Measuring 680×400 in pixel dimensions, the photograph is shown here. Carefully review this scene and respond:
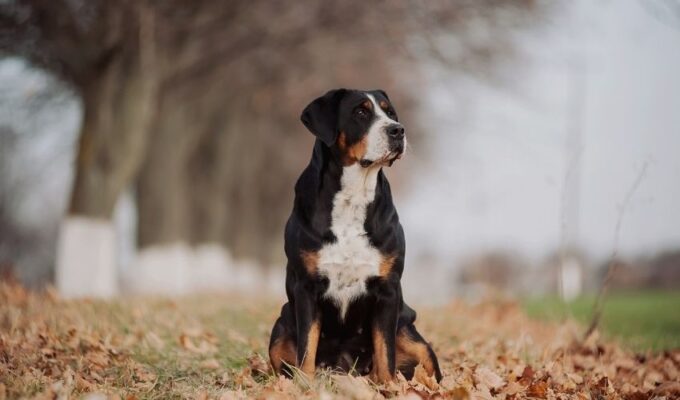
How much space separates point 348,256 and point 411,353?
85cm

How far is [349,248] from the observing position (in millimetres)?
4625

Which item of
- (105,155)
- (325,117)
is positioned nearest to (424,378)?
(325,117)

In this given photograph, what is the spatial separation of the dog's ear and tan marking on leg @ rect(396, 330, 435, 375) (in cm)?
139

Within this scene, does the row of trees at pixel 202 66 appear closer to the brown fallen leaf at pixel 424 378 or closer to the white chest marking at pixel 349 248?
the white chest marking at pixel 349 248

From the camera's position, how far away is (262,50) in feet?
53.4

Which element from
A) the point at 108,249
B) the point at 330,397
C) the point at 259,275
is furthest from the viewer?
the point at 259,275

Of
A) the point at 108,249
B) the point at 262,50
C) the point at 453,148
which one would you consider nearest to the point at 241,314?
the point at 108,249

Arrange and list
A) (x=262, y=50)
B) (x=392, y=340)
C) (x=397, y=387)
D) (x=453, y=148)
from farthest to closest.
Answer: (x=453, y=148) < (x=262, y=50) < (x=392, y=340) < (x=397, y=387)

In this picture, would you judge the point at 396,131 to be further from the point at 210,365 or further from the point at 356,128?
the point at 210,365

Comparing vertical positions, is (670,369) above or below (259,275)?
above

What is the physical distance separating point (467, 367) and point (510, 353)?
87 centimetres

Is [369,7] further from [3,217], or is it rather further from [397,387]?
[3,217]

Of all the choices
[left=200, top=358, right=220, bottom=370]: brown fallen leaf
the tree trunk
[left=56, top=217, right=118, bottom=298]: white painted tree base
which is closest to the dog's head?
[left=200, top=358, right=220, bottom=370]: brown fallen leaf

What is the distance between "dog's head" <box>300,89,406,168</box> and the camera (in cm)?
473
